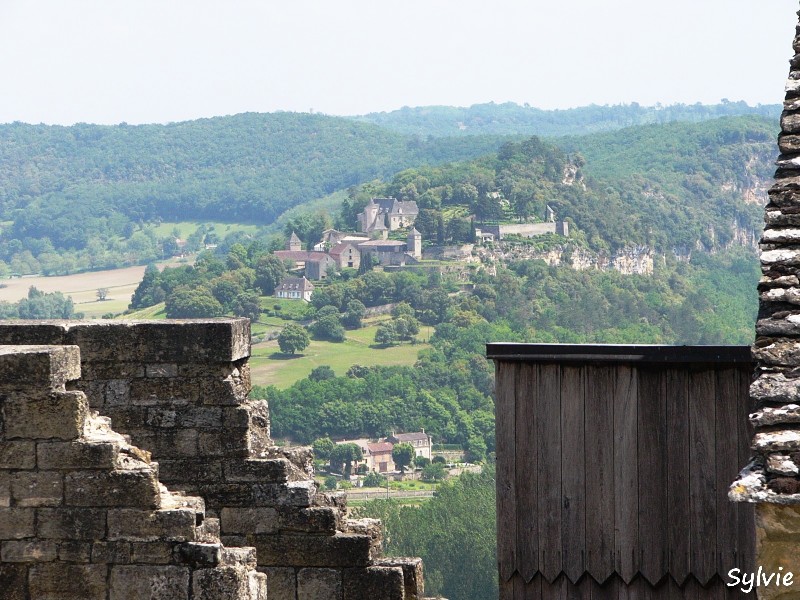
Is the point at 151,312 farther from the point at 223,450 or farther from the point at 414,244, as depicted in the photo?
the point at 223,450

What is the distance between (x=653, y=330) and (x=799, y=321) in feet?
509

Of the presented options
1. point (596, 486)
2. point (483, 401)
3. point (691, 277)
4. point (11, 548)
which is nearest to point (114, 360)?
point (11, 548)

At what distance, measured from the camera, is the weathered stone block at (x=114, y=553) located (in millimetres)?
5648

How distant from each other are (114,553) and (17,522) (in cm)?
41

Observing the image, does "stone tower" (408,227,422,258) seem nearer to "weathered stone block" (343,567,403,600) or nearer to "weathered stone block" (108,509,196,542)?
"weathered stone block" (343,567,403,600)

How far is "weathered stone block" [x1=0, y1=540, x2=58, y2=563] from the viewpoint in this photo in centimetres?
570

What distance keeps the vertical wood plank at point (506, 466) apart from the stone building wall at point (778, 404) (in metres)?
1.47

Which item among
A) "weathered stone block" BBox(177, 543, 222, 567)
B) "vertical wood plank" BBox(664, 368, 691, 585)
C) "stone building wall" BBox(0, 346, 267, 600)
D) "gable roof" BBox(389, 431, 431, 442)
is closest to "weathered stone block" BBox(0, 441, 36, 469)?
"stone building wall" BBox(0, 346, 267, 600)

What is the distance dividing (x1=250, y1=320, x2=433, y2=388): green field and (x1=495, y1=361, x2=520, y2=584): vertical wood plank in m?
121

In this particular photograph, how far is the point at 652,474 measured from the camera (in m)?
5.61

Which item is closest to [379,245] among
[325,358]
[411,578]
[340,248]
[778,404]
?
[340,248]

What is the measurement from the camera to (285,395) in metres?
→ 123

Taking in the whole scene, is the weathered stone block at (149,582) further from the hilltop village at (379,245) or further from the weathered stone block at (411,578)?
the hilltop village at (379,245)

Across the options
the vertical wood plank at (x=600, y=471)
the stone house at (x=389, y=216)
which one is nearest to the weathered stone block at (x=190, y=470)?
the vertical wood plank at (x=600, y=471)
